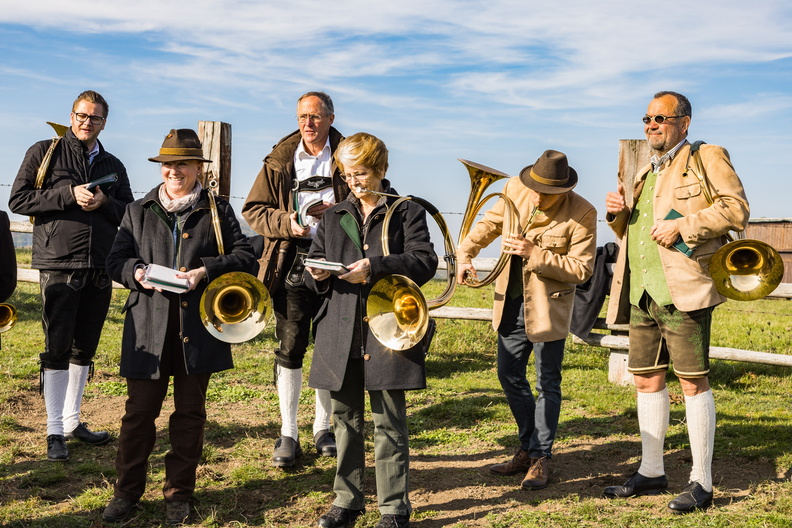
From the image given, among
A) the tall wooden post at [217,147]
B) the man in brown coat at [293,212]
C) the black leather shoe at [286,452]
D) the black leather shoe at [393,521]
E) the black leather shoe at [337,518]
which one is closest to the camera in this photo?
the black leather shoe at [393,521]

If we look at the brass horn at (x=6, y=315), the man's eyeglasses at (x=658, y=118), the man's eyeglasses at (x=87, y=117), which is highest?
the man's eyeglasses at (x=87, y=117)

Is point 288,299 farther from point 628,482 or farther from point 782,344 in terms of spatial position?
point 782,344

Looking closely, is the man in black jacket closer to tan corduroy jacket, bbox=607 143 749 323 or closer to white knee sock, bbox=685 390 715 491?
tan corduroy jacket, bbox=607 143 749 323

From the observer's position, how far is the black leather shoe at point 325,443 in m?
5.58

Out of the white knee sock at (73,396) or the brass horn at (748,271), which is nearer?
the brass horn at (748,271)

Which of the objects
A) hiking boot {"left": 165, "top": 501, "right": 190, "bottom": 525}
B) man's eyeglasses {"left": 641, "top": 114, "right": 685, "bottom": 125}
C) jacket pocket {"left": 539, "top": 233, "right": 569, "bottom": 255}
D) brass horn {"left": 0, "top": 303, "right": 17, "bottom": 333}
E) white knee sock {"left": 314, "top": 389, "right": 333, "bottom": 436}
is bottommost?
hiking boot {"left": 165, "top": 501, "right": 190, "bottom": 525}

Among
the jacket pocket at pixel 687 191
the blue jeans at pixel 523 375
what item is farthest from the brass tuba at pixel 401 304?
the jacket pocket at pixel 687 191

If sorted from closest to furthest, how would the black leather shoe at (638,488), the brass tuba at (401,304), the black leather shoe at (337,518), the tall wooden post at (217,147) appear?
the brass tuba at (401,304) → the black leather shoe at (337,518) → the black leather shoe at (638,488) → the tall wooden post at (217,147)

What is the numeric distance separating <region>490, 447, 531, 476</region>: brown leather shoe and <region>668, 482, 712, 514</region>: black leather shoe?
0.99 m

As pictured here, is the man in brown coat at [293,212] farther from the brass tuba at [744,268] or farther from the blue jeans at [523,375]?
the brass tuba at [744,268]

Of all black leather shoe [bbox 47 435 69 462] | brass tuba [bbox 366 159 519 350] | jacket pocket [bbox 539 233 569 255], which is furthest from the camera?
black leather shoe [bbox 47 435 69 462]

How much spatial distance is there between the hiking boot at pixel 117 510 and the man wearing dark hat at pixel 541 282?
7.37 feet

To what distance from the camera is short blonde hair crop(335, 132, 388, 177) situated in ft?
13.5

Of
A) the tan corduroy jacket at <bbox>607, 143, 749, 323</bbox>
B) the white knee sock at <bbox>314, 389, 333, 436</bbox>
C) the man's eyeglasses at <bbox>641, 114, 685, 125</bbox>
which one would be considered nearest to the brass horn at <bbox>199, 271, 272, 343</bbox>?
the white knee sock at <bbox>314, 389, 333, 436</bbox>
